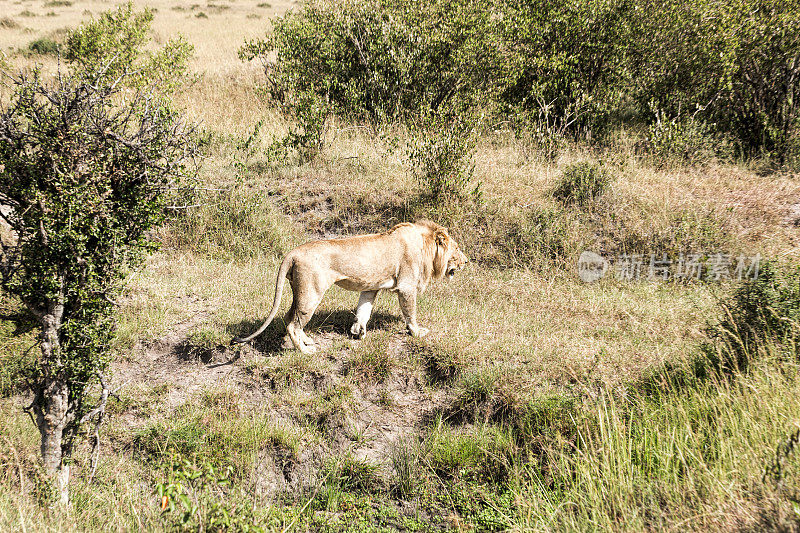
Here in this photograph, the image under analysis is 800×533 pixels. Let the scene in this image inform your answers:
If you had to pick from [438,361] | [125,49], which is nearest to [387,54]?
[125,49]

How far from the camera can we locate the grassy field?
4.39 metres

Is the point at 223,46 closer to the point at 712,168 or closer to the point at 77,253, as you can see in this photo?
the point at 712,168

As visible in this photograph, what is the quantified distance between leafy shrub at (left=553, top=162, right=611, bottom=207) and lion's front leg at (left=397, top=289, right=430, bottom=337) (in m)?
4.56

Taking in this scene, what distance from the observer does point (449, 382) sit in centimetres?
660

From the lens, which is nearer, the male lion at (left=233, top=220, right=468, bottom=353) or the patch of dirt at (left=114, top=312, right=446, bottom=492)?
the patch of dirt at (left=114, top=312, right=446, bottom=492)

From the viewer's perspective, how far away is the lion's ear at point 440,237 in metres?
7.26

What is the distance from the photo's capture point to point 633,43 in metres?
13.1

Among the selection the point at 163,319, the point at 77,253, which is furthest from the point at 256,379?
the point at 77,253

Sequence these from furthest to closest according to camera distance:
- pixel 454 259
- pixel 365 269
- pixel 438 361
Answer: pixel 454 259 < pixel 438 361 < pixel 365 269

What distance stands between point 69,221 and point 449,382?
433 centimetres

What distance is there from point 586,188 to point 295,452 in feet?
23.6

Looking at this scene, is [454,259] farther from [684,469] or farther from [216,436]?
[684,469]

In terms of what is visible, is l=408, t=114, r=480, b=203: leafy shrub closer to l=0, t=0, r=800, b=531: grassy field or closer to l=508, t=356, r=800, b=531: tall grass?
l=0, t=0, r=800, b=531: grassy field

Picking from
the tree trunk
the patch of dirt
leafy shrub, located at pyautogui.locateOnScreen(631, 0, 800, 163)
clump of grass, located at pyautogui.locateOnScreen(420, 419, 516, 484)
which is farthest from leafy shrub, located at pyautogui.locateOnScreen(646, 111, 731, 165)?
the tree trunk
